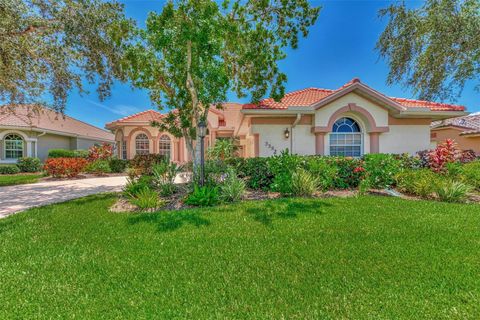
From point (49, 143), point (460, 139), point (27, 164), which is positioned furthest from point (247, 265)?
point (49, 143)

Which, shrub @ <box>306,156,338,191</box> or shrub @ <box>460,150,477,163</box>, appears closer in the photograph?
shrub @ <box>306,156,338,191</box>

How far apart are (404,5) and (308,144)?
822 centimetres

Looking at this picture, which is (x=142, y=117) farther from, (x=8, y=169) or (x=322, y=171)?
(x=322, y=171)

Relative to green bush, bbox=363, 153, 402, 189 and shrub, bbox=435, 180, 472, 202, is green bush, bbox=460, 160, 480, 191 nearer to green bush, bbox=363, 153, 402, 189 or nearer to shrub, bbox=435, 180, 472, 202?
shrub, bbox=435, 180, 472, 202

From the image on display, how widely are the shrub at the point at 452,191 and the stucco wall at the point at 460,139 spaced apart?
50.0 ft

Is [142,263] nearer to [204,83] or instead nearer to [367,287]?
[367,287]

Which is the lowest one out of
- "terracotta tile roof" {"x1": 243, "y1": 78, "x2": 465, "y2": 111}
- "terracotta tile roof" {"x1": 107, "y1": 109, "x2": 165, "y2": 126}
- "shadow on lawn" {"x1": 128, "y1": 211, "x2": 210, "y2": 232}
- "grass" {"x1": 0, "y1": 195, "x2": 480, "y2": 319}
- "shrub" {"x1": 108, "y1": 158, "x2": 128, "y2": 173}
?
"grass" {"x1": 0, "y1": 195, "x2": 480, "y2": 319}

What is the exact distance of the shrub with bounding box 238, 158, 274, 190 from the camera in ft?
26.8

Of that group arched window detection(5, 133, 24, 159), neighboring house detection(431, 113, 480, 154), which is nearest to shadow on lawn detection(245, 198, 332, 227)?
neighboring house detection(431, 113, 480, 154)

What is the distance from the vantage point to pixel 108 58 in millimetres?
9383

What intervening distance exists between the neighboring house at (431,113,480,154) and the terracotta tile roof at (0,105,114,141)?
27232mm

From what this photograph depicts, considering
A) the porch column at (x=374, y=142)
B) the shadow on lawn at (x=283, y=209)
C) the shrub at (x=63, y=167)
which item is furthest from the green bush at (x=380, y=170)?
the shrub at (x=63, y=167)

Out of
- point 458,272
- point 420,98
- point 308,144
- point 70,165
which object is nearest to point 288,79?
point 308,144

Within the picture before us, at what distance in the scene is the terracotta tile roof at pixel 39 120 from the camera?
11.6m
